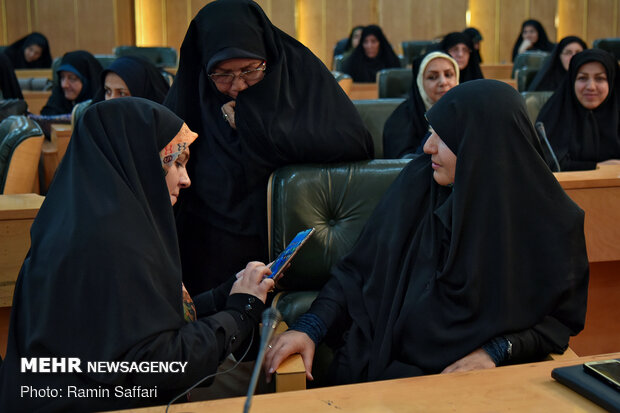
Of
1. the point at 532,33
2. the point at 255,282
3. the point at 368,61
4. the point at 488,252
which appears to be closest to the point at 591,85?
the point at 488,252

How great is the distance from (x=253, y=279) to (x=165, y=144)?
46 centimetres

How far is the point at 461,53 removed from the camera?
6.51 meters

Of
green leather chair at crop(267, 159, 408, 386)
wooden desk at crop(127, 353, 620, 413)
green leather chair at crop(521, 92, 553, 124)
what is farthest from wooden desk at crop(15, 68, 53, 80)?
wooden desk at crop(127, 353, 620, 413)

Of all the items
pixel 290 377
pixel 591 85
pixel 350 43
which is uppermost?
pixel 350 43

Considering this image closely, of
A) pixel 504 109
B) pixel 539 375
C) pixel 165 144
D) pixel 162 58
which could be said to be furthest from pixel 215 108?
pixel 162 58

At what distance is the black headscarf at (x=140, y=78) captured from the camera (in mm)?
3715

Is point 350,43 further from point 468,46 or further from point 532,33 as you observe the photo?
point 468,46

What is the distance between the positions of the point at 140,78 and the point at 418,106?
156cm

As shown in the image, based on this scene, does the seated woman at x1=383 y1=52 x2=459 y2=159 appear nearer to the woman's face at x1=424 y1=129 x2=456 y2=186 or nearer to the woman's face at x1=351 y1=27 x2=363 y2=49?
the woman's face at x1=424 y1=129 x2=456 y2=186

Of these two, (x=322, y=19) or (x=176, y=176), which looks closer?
(x=176, y=176)

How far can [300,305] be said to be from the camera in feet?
7.47

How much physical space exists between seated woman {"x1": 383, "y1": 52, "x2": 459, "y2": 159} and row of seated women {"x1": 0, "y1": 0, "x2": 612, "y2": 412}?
1.52m

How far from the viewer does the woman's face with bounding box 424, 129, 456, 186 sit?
1851mm

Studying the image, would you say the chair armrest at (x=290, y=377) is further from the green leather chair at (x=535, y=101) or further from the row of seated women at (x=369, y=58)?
the row of seated women at (x=369, y=58)
